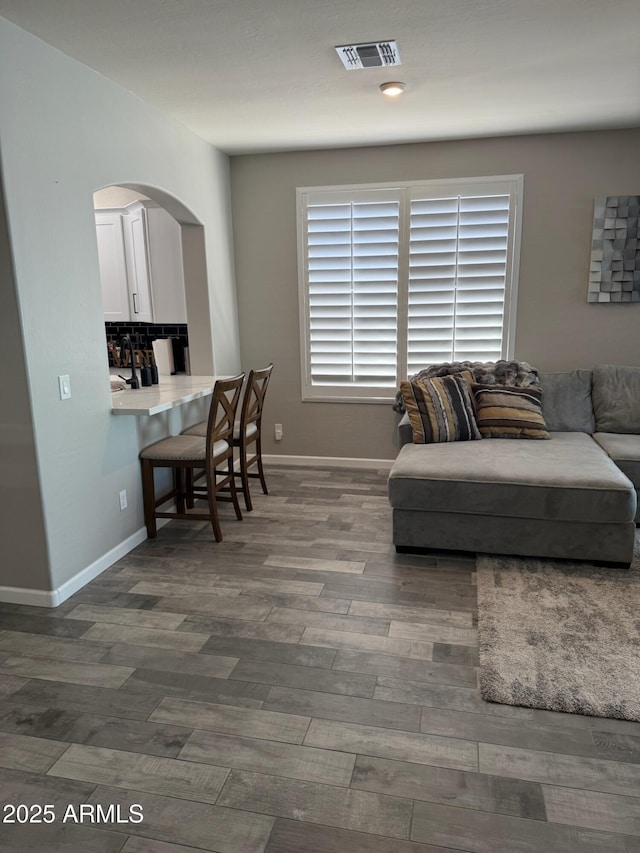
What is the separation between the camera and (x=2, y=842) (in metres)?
1.72

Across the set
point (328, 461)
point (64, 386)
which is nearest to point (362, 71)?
point (64, 386)

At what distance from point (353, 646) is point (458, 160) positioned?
380 centimetres

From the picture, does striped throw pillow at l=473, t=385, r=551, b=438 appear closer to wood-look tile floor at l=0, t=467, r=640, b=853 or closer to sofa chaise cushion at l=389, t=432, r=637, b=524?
sofa chaise cushion at l=389, t=432, r=637, b=524

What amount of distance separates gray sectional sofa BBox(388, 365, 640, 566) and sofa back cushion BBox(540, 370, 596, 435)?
0.56 metres

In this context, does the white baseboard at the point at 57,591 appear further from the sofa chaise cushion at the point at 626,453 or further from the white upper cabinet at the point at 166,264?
the sofa chaise cushion at the point at 626,453

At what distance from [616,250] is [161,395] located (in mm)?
3515

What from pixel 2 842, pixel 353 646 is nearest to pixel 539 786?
pixel 353 646

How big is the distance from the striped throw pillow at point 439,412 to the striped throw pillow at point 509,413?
83 millimetres

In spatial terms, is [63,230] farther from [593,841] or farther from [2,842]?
[593,841]

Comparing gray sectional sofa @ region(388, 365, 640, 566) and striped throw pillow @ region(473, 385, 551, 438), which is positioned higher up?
striped throw pillow @ region(473, 385, 551, 438)

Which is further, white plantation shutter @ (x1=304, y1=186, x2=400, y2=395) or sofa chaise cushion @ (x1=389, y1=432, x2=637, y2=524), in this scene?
white plantation shutter @ (x1=304, y1=186, x2=400, y2=395)

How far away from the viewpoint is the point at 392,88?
339cm

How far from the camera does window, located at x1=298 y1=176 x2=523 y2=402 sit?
473 centimetres

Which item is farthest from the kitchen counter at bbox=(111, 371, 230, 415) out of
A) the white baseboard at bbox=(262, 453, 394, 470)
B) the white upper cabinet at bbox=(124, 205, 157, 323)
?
the white baseboard at bbox=(262, 453, 394, 470)
